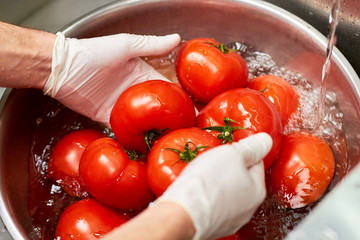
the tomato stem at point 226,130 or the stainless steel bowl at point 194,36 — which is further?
the stainless steel bowl at point 194,36

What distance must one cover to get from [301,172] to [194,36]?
0.45 m

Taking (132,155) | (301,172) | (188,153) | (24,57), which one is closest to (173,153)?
(188,153)

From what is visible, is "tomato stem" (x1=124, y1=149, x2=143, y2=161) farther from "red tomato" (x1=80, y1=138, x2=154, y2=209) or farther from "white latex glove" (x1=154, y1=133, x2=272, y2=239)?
"white latex glove" (x1=154, y1=133, x2=272, y2=239)

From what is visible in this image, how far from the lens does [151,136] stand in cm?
73

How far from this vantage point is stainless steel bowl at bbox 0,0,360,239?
80 centimetres

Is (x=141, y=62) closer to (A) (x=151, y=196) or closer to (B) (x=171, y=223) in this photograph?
(A) (x=151, y=196)

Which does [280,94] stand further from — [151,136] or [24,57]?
[24,57]

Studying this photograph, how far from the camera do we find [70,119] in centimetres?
94

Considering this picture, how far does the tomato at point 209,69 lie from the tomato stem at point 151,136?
0.44 ft

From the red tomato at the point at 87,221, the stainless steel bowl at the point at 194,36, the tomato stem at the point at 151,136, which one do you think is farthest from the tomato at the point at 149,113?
the stainless steel bowl at the point at 194,36

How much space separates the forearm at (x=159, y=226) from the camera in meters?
0.45

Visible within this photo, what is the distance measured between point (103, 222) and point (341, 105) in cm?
→ 54

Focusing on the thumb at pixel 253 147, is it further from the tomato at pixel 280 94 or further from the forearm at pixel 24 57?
the forearm at pixel 24 57

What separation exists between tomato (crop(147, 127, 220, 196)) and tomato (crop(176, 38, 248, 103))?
0.48 feet
